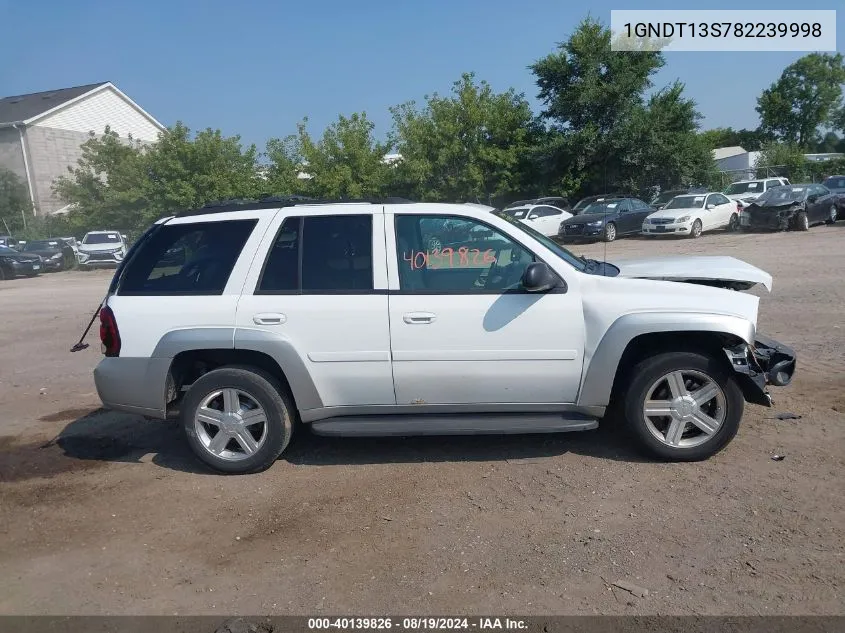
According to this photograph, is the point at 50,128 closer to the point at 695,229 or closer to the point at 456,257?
the point at 695,229

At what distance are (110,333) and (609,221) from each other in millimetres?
22691

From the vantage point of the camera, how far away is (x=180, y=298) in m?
5.08

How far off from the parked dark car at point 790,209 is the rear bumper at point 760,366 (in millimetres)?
21218

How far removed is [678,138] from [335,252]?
105 feet

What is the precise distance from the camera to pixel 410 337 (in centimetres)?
486

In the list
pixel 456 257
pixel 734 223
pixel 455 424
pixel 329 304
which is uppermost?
pixel 456 257

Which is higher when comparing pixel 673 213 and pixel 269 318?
pixel 269 318

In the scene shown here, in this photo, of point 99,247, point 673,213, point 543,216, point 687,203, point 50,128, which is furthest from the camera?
point 50,128

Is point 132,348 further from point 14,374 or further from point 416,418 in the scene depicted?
point 14,374

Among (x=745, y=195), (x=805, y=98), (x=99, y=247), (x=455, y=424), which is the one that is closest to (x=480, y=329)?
(x=455, y=424)

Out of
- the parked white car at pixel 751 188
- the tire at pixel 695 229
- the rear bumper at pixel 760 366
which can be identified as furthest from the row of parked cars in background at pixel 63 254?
the rear bumper at pixel 760 366

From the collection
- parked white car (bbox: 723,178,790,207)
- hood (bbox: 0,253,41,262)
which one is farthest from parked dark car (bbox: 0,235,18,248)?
parked white car (bbox: 723,178,790,207)

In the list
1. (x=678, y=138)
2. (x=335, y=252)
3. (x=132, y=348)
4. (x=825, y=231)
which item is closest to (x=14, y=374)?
(x=132, y=348)

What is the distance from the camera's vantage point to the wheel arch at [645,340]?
4.68 metres
